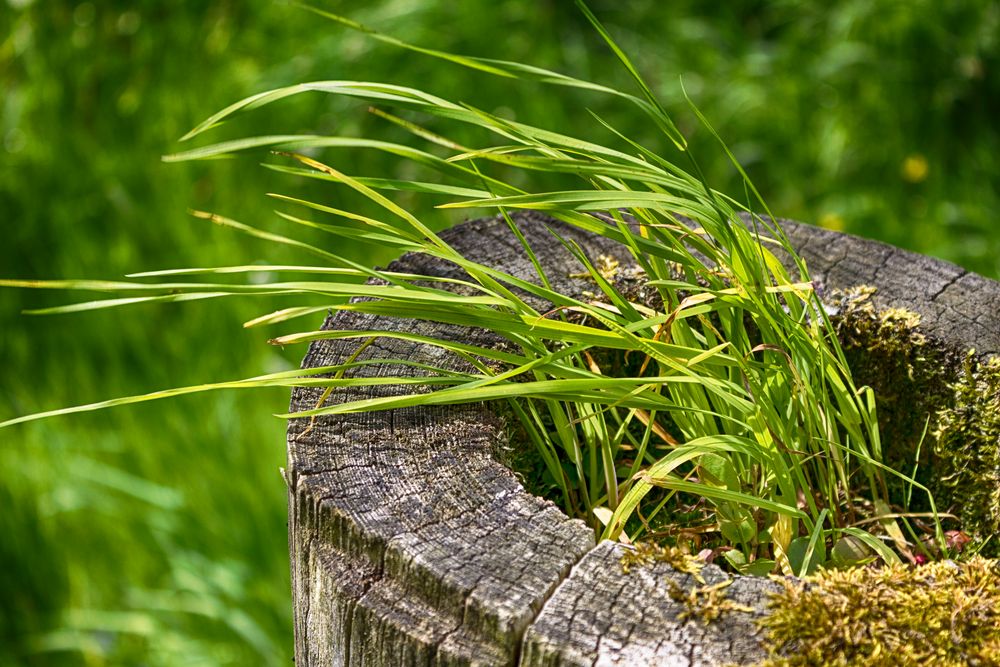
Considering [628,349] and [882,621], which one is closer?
[882,621]

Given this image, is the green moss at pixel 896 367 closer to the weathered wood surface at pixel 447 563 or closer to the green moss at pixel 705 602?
the weathered wood surface at pixel 447 563

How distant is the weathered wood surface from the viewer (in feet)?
3.36

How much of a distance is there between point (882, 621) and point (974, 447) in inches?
18.1

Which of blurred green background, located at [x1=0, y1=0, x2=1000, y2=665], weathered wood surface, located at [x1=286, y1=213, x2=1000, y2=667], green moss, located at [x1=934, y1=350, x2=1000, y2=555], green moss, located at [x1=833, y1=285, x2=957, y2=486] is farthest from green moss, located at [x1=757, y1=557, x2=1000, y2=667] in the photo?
blurred green background, located at [x1=0, y1=0, x2=1000, y2=665]

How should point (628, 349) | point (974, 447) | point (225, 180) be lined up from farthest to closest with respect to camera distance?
point (225, 180) < point (974, 447) < point (628, 349)

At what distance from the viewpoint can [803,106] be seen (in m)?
3.49

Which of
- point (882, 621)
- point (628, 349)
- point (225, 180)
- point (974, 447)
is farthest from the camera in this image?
point (225, 180)

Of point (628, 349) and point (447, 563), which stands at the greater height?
point (628, 349)

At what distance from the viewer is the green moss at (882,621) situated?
101 cm

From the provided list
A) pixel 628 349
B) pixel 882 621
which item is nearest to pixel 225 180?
pixel 628 349

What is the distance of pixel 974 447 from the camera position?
139 centimetres

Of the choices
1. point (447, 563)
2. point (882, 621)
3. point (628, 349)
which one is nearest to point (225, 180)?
point (628, 349)

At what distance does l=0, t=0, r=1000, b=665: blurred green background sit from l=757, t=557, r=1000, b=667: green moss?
1569 millimetres

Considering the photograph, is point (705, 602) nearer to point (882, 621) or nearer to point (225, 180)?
point (882, 621)
